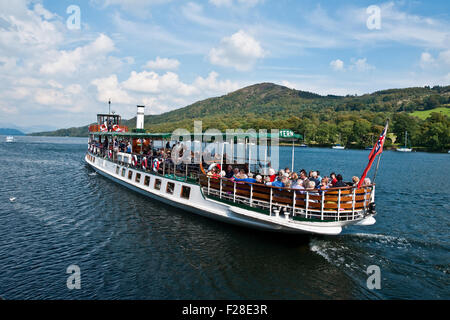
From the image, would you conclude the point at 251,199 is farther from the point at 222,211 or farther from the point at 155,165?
the point at 155,165

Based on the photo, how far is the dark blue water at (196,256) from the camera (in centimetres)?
1184

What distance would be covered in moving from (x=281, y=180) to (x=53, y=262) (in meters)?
11.8

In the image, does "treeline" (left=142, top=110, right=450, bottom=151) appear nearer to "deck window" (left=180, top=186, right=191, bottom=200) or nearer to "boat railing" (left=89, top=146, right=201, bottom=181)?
"boat railing" (left=89, top=146, right=201, bottom=181)

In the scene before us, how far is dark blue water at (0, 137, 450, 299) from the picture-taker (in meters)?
11.8

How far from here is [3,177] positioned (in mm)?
37562

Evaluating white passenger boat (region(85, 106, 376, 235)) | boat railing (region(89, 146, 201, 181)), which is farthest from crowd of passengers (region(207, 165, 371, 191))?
boat railing (region(89, 146, 201, 181))

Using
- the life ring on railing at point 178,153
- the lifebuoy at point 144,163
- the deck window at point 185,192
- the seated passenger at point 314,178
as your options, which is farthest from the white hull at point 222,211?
the seated passenger at point 314,178

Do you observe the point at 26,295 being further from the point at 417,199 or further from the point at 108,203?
the point at 417,199

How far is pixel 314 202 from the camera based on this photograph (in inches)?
567

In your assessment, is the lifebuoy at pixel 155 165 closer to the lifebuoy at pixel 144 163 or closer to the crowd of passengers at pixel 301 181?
the lifebuoy at pixel 144 163

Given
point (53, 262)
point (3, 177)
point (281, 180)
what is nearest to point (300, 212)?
point (281, 180)

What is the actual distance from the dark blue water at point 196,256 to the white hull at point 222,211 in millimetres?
785

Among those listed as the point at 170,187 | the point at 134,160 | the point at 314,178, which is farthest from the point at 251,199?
the point at 134,160

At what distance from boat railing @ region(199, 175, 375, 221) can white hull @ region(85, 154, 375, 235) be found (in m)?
0.33
